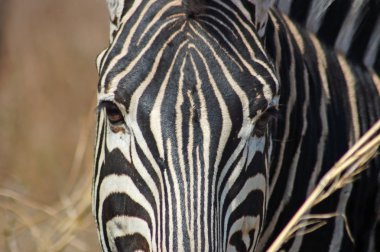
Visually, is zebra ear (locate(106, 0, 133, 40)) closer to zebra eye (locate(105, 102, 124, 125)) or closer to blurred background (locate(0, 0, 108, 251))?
zebra eye (locate(105, 102, 124, 125))

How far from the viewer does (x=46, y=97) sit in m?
11.6

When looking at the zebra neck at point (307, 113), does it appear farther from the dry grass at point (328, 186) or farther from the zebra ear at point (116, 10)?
the zebra ear at point (116, 10)

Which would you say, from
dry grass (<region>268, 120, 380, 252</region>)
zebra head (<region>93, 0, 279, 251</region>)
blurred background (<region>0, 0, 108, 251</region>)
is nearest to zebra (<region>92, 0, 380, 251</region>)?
zebra head (<region>93, 0, 279, 251</region>)

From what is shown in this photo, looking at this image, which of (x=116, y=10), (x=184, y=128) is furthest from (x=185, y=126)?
(x=116, y=10)

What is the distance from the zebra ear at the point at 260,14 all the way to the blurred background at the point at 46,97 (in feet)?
10.3

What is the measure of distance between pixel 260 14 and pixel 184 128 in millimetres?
683

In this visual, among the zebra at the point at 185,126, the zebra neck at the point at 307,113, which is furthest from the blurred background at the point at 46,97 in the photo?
the zebra at the point at 185,126

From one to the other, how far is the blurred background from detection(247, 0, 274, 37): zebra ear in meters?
3.14

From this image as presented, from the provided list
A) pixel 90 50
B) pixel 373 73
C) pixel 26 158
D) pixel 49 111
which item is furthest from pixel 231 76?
pixel 90 50

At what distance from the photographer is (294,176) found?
4.16 metres

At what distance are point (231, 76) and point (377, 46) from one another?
1.39m

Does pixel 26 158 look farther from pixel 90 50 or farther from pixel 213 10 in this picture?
pixel 213 10

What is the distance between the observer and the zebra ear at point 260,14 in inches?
149

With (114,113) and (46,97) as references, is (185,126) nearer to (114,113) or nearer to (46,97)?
(114,113)
